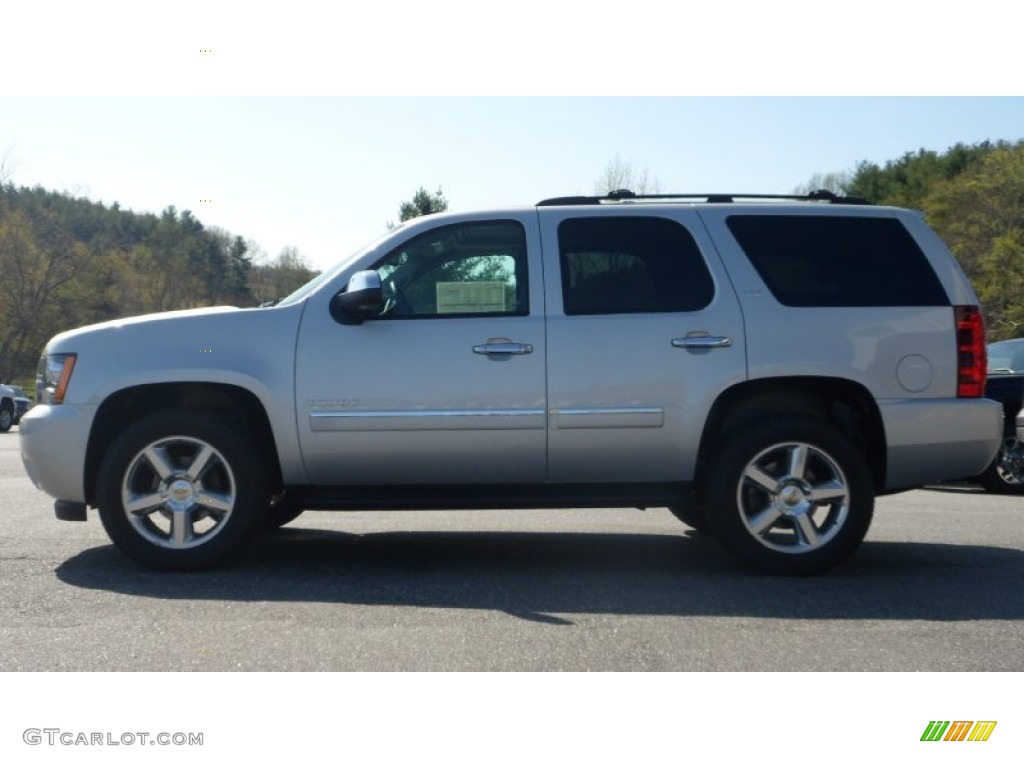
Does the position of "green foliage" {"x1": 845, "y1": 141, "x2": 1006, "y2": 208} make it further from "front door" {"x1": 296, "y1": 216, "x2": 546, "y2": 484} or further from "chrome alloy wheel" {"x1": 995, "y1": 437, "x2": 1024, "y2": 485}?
"front door" {"x1": 296, "y1": 216, "x2": 546, "y2": 484}

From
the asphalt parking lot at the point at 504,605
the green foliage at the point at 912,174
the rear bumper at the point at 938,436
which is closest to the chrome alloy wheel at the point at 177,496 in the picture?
the asphalt parking lot at the point at 504,605

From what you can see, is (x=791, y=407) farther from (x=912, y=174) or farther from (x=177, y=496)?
(x=912, y=174)

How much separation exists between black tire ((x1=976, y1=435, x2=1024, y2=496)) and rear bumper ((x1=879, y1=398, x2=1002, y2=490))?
5061mm

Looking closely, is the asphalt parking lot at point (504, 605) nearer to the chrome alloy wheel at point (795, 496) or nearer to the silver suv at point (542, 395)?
the chrome alloy wheel at point (795, 496)

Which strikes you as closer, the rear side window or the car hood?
the car hood

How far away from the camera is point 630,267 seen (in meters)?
6.24

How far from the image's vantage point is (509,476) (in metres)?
6.10

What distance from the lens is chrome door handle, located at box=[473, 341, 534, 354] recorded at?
236 inches

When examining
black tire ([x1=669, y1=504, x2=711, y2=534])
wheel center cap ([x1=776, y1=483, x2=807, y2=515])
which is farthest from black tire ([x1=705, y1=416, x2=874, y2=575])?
black tire ([x1=669, y1=504, x2=711, y2=534])

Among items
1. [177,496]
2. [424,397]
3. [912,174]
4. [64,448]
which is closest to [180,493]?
[177,496]

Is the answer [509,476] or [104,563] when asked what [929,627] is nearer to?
[509,476]
